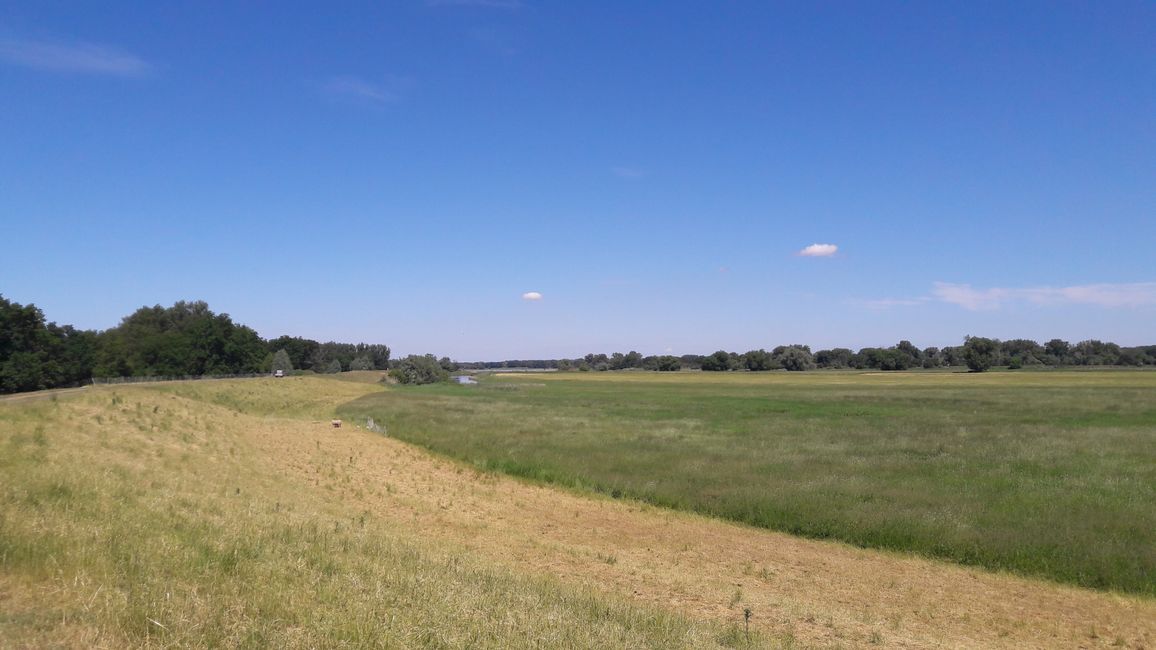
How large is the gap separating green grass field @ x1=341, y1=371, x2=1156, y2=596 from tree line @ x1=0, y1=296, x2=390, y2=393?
46.9 metres

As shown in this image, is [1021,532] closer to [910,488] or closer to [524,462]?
[910,488]

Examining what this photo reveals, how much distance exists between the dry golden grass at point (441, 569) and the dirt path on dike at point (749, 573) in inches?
2.5

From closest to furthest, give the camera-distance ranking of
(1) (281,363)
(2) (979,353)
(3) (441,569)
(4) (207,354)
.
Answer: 1. (3) (441,569)
2. (4) (207,354)
3. (1) (281,363)
4. (2) (979,353)

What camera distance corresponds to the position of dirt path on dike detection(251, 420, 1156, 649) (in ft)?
35.9

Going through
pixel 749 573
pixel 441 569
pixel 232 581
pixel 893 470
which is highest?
pixel 232 581

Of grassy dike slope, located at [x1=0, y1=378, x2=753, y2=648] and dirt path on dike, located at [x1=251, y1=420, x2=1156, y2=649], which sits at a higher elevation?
grassy dike slope, located at [x1=0, y1=378, x2=753, y2=648]

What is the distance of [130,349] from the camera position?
109m

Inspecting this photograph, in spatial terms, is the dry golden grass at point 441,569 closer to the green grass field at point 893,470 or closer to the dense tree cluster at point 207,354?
the green grass field at point 893,470

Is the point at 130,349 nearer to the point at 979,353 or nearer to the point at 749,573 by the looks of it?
the point at 749,573

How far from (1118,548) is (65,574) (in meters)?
18.4

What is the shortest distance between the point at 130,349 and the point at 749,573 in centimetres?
11991

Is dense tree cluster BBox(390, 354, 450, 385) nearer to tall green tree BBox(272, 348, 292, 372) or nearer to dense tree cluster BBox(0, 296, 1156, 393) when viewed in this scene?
dense tree cluster BBox(0, 296, 1156, 393)

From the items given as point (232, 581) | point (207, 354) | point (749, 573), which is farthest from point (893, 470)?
point (207, 354)

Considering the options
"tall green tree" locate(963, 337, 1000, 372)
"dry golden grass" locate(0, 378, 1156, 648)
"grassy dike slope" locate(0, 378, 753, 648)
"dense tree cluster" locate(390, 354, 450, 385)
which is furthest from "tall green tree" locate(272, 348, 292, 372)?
"tall green tree" locate(963, 337, 1000, 372)
